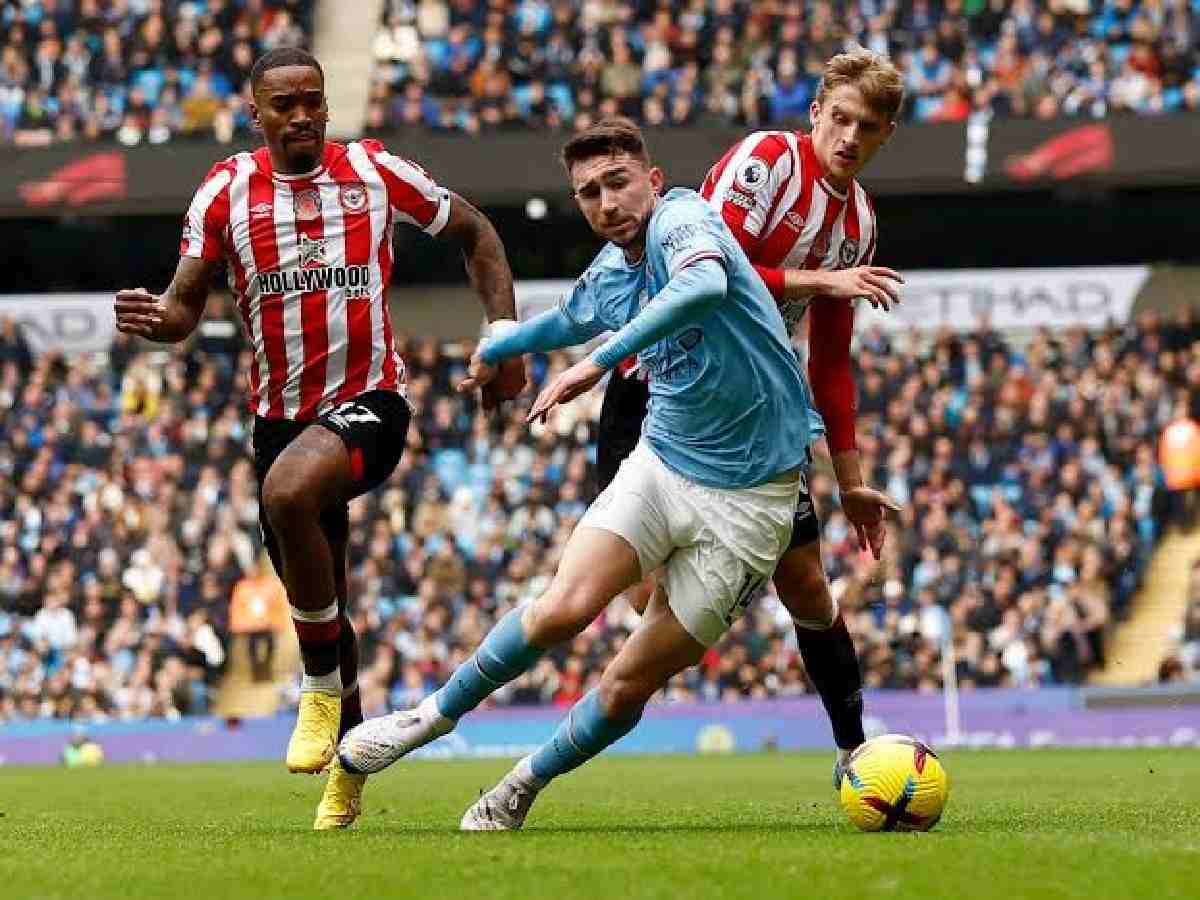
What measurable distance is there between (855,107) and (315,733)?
2.89 m

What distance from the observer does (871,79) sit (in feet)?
25.3

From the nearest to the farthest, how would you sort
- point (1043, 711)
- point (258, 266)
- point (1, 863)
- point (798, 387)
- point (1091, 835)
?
point (1, 863), point (1091, 835), point (798, 387), point (258, 266), point (1043, 711)

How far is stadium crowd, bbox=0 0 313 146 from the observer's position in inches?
1024

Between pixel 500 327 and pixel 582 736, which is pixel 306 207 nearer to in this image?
pixel 500 327

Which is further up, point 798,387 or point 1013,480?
point 798,387

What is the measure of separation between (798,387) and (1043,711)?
1287 cm

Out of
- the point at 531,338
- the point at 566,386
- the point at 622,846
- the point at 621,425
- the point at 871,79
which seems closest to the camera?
the point at 622,846

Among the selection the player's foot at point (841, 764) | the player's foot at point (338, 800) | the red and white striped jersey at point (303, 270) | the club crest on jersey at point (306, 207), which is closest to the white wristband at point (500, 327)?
the red and white striped jersey at point (303, 270)

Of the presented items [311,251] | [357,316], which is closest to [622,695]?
[357,316]

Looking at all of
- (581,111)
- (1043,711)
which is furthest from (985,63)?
(1043,711)

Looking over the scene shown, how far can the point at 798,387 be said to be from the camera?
287 inches

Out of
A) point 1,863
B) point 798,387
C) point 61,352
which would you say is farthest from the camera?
point 61,352

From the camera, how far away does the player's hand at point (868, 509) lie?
8.09 m

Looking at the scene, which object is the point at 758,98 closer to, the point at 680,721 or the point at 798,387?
the point at 680,721
